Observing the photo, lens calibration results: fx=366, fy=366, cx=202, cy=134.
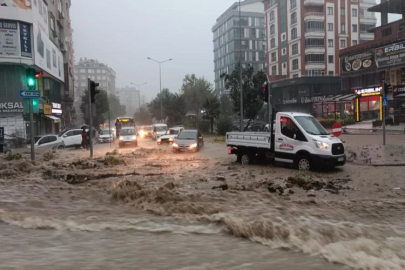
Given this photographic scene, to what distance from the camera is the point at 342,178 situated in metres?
10.9

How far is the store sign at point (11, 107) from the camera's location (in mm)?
32031

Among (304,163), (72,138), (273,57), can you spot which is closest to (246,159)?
(304,163)

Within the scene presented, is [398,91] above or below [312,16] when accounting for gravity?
below

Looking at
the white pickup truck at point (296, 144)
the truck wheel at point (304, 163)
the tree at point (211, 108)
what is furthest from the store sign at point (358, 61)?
the truck wheel at point (304, 163)

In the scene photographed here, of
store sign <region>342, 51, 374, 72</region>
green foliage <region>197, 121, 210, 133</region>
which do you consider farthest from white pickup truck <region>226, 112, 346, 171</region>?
store sign <region>342, 51, 374, 72</region>

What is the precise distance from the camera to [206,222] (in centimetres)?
610

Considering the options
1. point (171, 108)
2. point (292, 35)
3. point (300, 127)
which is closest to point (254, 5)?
point (292, 35)

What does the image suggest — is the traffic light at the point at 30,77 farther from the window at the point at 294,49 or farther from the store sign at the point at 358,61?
the window at the point at 294,49

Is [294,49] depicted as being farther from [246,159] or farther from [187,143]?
[246,159]

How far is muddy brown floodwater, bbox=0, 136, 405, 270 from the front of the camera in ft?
14.1

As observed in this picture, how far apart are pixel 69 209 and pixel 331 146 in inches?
323

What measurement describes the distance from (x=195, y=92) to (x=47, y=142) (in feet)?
130

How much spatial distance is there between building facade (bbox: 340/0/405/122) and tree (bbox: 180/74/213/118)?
2219cm

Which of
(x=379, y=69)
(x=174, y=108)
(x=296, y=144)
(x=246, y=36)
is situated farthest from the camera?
(x=246, y=36)
